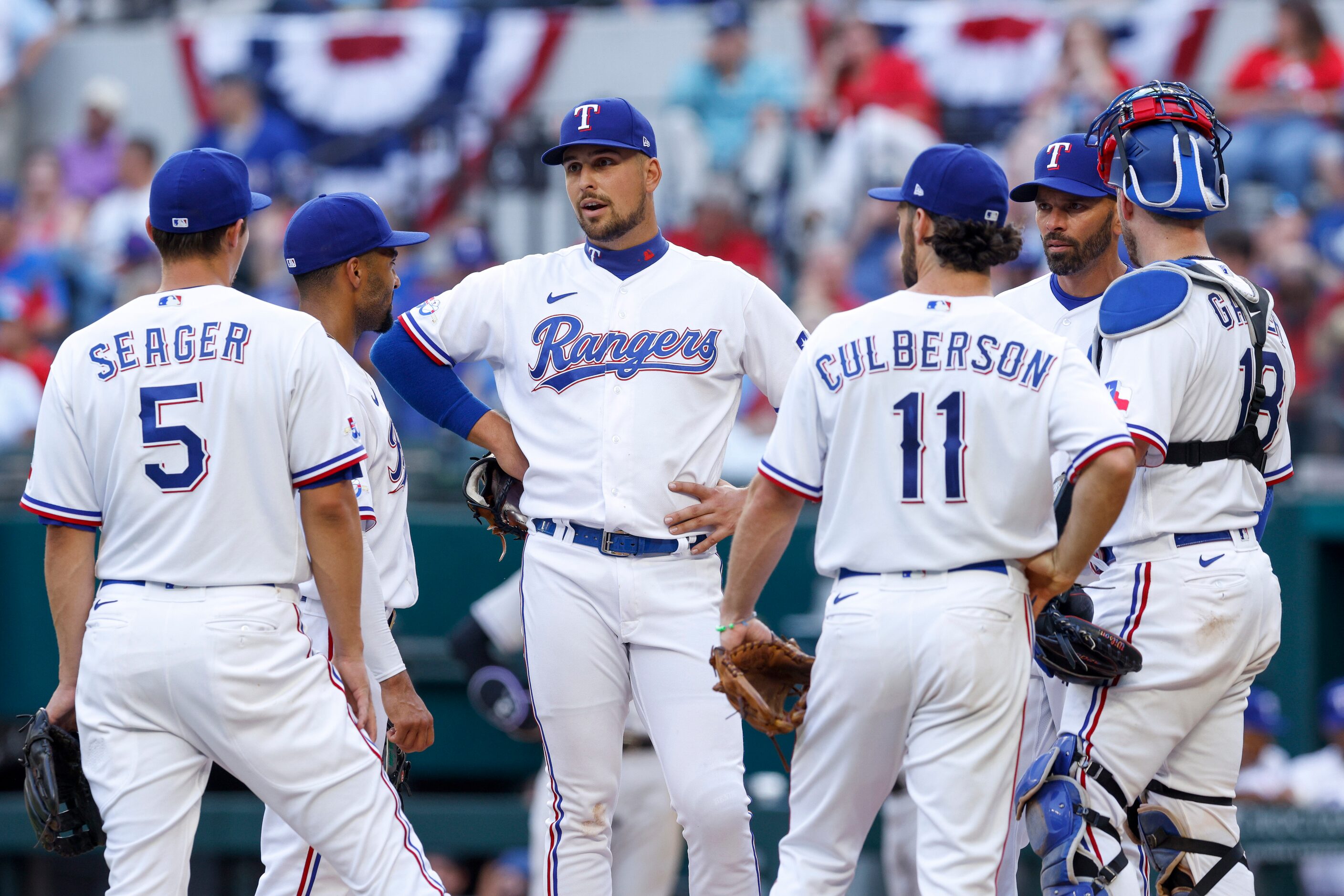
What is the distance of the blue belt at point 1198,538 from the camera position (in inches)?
153

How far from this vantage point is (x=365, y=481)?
418 cm

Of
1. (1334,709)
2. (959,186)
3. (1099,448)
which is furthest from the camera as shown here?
(1334,709)

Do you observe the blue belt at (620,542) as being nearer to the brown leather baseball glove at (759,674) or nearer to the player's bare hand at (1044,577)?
the brown leather baseball glove at (759,674)

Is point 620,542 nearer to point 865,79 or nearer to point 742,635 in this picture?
point 742,635

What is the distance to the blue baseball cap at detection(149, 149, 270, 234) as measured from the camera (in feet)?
11.9

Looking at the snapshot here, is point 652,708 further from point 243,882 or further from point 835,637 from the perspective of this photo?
point 243,882

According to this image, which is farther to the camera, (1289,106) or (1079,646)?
(1289,106)

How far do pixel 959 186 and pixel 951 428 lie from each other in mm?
582

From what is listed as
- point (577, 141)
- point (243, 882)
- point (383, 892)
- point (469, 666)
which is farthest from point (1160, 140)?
point (243, 882)

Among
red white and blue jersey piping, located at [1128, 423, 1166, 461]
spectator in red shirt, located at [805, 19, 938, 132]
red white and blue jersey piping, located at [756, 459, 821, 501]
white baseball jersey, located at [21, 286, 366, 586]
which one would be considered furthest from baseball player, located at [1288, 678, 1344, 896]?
white baseball jersey, located at [21, 286, 366, 586]

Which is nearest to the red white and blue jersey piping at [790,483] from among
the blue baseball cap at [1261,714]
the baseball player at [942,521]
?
the baseball player at [942,521]

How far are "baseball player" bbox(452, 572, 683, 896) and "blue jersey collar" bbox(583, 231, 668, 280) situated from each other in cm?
149

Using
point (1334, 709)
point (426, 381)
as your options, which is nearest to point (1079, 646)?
point (426, 381)

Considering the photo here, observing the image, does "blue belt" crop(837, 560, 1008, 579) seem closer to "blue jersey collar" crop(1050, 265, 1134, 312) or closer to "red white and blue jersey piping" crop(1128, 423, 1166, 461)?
"red white and blue jersey piping" crop(1128, 423, 1166, 461)
